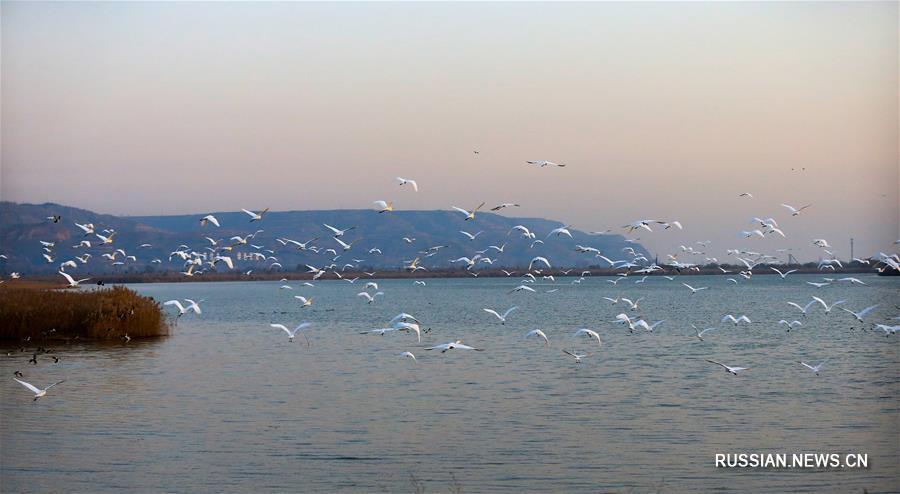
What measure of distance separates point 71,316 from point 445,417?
20.7m

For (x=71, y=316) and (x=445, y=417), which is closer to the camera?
(x=445, y=417)

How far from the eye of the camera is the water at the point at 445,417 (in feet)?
58.1

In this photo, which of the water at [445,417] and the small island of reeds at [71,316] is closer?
the water at [445,417]

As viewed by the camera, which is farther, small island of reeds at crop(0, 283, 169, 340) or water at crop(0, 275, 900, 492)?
small island of reeds at crop(0, 283, 169, 340)

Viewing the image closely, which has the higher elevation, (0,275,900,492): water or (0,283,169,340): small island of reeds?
(0,283,169,340): small island of reeds

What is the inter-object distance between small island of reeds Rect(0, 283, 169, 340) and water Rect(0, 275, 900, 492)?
95 centimetres

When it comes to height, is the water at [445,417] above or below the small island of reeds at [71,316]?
below

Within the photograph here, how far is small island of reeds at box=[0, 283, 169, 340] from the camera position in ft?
124

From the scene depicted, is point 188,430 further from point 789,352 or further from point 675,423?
point 789,352

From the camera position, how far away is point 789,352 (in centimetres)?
3794

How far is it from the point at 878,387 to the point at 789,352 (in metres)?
9.74

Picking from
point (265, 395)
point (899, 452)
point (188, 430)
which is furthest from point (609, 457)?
point (265, 395)

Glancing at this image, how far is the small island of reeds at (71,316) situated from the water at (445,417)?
0.95m

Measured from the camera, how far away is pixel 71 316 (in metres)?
38.2
